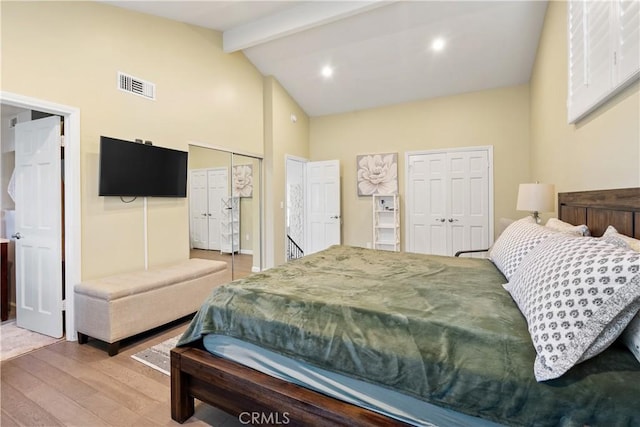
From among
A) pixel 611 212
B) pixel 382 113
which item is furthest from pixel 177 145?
pixel 611 212

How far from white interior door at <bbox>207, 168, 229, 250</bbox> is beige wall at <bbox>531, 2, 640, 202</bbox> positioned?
387 cm

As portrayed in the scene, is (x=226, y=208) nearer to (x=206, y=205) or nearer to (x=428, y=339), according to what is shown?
(x=206, y=205)

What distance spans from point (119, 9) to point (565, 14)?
13.5 feet

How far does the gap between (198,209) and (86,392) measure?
7.44ft

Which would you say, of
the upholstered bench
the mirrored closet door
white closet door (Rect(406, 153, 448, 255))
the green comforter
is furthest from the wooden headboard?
the mirrored closet door

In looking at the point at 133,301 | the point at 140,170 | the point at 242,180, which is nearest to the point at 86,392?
the point at 133,301

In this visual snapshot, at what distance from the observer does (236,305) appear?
1.63 metres

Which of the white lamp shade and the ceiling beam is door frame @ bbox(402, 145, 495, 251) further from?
the ceiling beam

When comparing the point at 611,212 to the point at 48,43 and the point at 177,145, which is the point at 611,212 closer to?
the point at 177,145

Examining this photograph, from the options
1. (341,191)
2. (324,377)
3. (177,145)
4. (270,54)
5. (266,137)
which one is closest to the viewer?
(324,377)

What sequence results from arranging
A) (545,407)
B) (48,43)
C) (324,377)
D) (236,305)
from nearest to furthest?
(545,407)
(324,377)
(236,305)
(48,43)

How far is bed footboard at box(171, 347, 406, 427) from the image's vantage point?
1.27m

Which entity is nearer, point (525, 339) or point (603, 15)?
point (525, 339)

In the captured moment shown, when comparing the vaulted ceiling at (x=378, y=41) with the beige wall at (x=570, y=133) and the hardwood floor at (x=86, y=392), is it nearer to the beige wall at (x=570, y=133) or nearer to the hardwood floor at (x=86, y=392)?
the beige wall at (x=570, y=133)
